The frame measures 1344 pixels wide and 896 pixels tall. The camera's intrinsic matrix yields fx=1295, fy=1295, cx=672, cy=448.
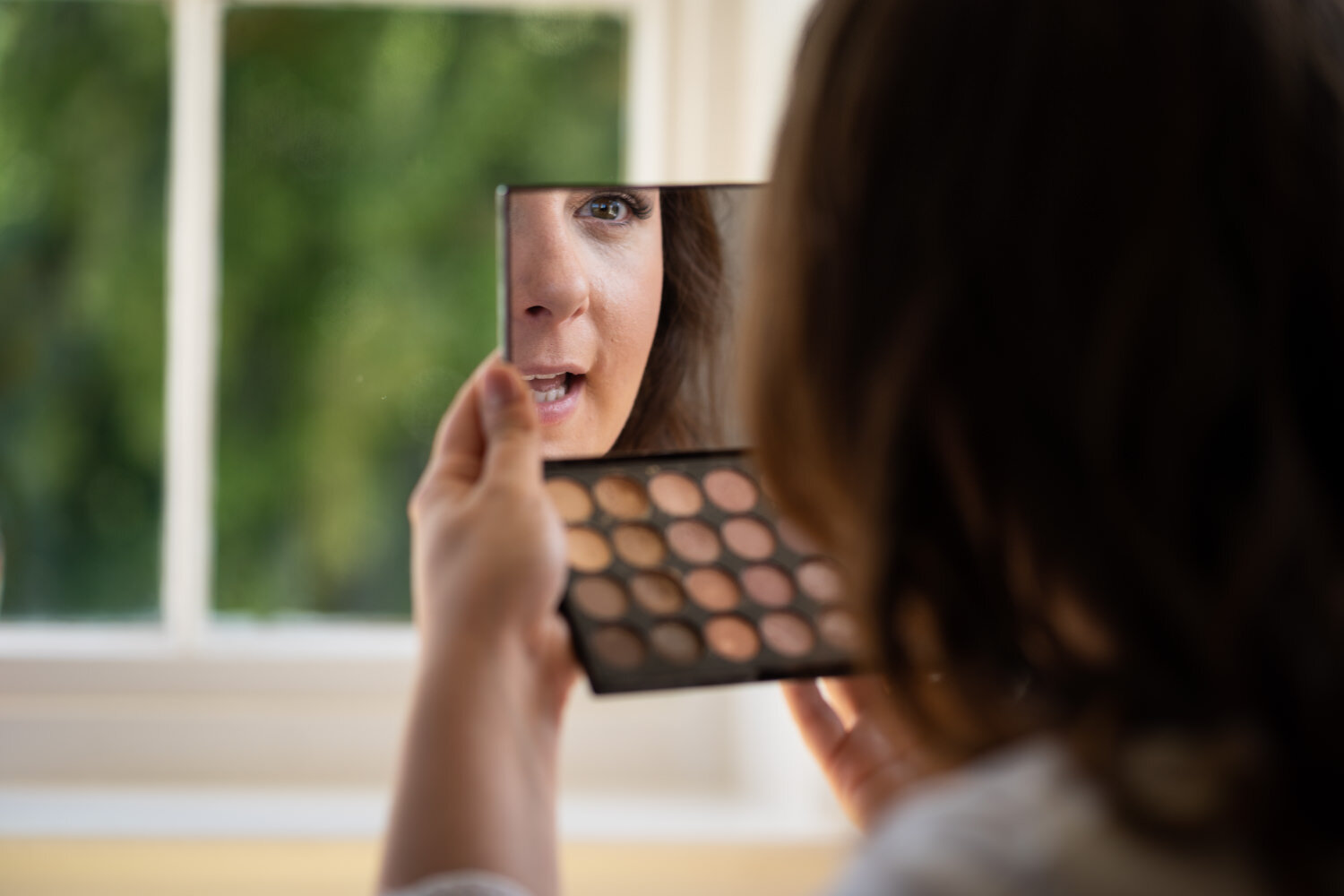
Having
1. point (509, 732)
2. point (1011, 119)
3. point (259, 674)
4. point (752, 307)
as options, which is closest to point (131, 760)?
point (259, 674)

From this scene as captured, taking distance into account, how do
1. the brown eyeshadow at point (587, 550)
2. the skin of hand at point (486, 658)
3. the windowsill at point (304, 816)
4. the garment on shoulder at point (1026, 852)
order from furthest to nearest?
the windowsill at point (304, 816) → the brown eyeshadow at point (587, 550) → the skin of hand at point (486, 658) → the garment on shoulder at point (1026, 852)

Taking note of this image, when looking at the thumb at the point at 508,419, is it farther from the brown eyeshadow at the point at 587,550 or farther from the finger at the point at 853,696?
the finger at the point at 853,696

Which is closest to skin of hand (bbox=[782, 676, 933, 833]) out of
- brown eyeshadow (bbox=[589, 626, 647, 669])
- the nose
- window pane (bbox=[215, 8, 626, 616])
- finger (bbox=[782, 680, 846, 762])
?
finger (bbox=[782, 680, 846, 762])

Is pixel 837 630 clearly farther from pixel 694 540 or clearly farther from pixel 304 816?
pixel 304 816

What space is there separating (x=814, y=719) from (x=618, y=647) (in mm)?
155

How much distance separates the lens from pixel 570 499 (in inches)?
24.0

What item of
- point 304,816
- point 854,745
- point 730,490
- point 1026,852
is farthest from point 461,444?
point 304,816

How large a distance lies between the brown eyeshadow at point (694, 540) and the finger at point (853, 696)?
3.5 inches

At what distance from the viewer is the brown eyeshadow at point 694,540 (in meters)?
0.60

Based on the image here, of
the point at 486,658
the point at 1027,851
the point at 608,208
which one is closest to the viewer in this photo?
the point at 1027,851

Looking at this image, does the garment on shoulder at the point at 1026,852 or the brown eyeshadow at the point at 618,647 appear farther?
the brown eyeshadow at the point at 618,647

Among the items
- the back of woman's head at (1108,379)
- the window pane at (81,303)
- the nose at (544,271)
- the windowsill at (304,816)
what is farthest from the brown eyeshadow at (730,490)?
the window pane at (81,303)

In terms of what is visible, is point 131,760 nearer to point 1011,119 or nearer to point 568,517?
point 568,517

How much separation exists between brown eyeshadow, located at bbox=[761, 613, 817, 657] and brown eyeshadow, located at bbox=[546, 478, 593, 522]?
0.10 meters
